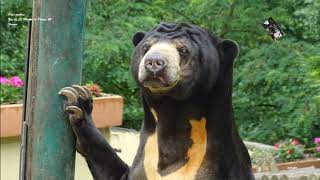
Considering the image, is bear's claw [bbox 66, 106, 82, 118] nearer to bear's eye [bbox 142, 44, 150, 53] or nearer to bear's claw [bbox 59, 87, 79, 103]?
bear's claw [bbox 59, 87, 79, 103]

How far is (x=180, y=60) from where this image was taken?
266 centimetres

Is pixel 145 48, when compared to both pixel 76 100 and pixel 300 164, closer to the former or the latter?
pixel 76 100

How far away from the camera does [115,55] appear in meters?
7.65

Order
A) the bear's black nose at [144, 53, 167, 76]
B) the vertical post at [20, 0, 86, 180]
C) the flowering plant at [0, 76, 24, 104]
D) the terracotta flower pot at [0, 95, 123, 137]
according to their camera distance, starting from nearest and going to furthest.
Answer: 1. the bear's black nose at [144, 53, 167, 76]
2. the vertical post at [20, 0, 86, 180]
3. the terracotta flower pot at [0, 95, 123, 137]
4. the flowering plant at [0, 76, 24, 104]

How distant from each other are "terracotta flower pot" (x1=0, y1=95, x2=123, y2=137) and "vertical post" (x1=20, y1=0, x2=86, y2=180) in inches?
119

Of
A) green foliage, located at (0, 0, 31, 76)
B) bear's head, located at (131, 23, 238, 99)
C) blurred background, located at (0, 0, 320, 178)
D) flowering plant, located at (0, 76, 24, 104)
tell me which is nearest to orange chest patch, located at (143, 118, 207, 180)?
bear's head, located at (131, 23, 238, 99)

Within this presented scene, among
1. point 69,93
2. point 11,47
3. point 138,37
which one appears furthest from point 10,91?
point 69,93

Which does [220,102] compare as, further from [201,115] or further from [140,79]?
[140,79]

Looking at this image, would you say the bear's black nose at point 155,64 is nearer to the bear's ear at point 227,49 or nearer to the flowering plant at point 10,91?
the bear's ear at point 227,49

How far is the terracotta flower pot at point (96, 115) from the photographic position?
573 centimetres

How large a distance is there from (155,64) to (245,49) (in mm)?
5195

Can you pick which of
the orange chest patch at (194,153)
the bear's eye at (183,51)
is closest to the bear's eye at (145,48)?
the bear's eye at (183,51)

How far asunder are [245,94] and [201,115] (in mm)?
4861

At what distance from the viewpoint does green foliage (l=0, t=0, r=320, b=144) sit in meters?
6.48
